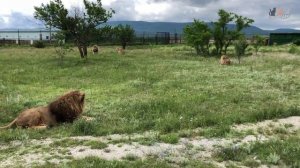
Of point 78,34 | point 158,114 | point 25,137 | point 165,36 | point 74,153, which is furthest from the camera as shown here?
point 165,36

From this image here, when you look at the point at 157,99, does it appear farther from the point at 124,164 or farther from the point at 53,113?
the point at 124,164

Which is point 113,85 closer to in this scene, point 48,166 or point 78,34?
point 48,166

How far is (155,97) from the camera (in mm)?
14820

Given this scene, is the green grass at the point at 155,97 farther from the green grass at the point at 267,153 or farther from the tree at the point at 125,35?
the tree at the point at 125,35

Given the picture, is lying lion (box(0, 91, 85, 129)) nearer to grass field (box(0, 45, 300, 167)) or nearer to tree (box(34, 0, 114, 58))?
grass field (box(0, 45, 300, 167))

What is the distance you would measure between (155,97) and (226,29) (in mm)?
26787

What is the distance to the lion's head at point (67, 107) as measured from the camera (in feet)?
34.8

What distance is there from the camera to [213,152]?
822 cm

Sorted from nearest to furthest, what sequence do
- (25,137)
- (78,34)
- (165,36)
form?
(25,137) → (78,34) → (165,36)

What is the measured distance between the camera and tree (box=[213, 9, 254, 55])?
39844mm

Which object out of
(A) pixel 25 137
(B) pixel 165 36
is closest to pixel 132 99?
(A) pixel 25 137

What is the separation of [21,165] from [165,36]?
67287 mm

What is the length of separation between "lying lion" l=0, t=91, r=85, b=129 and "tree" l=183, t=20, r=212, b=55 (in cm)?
2949

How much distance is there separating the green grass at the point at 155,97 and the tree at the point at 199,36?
1438 cm
